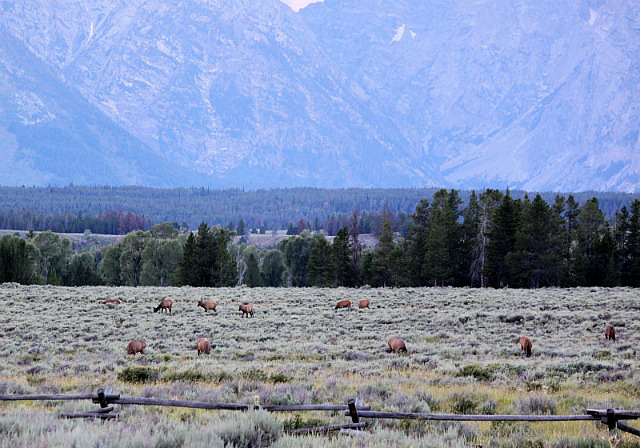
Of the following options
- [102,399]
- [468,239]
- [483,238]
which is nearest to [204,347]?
[102,399]

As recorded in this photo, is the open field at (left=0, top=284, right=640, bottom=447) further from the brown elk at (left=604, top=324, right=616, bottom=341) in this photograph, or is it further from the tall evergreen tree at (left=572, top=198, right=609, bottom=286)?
the tall evergreen tree at (left=572, top=198, right=609, bottom=286)

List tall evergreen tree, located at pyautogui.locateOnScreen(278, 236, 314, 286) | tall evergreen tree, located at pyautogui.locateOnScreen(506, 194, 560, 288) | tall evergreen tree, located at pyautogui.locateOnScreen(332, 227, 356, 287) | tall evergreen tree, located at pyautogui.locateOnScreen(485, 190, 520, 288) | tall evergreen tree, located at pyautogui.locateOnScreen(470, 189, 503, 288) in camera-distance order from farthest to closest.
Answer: tall evergreen tree, located at pyautogui.locateOnScreen(278, 236, 314, 286), tall evergreen tree, located at pyautogui.locateOnScreen(332, 227, 356, 287), tall evergreen tree, located at pyautogui.locateOnScreen(470, 189, 503, 288), tall evergreen tree, located at pyautogui.locateOnScreen(485, 190, 520, 288), tall evergreen tree, located at pyautogui.locateOnScreen(506, 194, 560, 288)

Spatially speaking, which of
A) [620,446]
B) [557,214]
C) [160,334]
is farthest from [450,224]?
[620,446]

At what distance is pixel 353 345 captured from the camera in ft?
64.0

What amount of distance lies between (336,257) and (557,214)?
24.0m

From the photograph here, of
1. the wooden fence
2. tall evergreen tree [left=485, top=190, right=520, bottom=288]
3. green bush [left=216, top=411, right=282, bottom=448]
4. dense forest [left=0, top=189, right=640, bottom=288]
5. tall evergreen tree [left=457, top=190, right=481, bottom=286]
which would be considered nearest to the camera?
Answer: green bush [left=216, top=411, right=282, bottom=448]

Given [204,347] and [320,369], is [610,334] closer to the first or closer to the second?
[320,369]

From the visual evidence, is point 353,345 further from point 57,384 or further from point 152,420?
point 152,420

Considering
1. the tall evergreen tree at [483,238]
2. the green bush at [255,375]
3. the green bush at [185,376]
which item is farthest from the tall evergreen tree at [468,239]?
the green bush at [185,376]

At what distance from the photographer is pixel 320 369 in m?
14.8

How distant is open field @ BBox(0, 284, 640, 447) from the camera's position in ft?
25.8

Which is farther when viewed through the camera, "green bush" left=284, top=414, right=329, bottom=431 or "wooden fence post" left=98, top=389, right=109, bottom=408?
"wooden fence post" left=98, top=389, right=109, bottom=408

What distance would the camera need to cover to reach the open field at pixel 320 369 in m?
7.87

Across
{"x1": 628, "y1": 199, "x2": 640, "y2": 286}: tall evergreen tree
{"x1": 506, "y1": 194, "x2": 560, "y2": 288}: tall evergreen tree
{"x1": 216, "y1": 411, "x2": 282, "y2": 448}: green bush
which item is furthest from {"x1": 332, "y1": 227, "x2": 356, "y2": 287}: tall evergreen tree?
{"x1": 216, "y1": 411, "x2": 282, "y2": 448}: green bush
